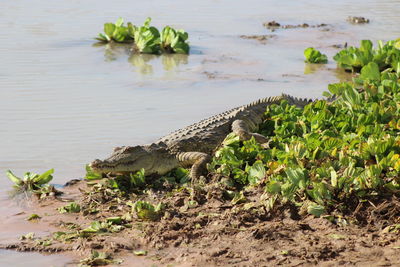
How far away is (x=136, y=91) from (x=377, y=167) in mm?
5286

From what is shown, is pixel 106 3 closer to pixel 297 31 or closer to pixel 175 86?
pixel 297 31

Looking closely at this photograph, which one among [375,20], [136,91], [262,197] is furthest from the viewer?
[375,20]

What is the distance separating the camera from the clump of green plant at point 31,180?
6.51 meters

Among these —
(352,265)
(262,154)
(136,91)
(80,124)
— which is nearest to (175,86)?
(136,91)

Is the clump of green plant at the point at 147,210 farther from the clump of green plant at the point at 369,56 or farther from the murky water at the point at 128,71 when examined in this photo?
the clump of green plant at the point at 369,56

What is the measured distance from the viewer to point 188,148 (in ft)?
23.1

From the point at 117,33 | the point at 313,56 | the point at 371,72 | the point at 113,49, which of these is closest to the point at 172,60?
the point at 113,49

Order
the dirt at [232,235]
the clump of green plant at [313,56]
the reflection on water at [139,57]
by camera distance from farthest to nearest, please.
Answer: the clump of green plant at [313,56] → the reflection on water at [139,57] → the dirt at [232,235]

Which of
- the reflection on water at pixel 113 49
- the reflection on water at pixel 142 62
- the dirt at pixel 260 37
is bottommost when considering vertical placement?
the reflection on water at pixel 142 62

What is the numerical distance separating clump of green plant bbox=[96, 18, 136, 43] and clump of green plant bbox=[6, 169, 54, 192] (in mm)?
7030

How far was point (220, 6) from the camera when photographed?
59.1ft

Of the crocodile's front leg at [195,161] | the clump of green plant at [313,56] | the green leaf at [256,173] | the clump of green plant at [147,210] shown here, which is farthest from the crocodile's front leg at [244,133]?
the clump of green plant at [313,56]

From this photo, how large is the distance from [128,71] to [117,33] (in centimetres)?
218

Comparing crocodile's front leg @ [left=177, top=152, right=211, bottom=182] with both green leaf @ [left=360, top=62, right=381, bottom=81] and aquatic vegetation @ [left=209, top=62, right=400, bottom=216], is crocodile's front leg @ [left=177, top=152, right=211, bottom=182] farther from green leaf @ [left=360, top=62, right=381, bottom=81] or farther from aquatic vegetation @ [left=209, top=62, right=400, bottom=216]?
green leaf @ [left=360, top=62, right=381, bottom=81]
